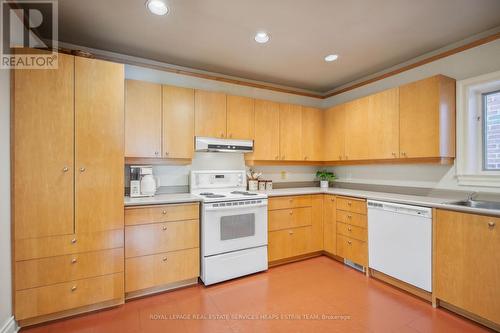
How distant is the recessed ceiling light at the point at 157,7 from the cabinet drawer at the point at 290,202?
2297 mm

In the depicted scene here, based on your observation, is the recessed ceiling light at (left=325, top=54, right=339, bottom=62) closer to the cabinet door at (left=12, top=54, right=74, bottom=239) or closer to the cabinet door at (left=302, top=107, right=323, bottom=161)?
the cabinet door at (left=302, top=107, right=323, bottom=161)

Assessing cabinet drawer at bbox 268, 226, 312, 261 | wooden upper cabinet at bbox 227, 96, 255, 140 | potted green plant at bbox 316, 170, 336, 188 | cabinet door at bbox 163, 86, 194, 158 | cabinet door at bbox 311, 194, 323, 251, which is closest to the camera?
cabinet door at bbox 163, 86, 194, 158

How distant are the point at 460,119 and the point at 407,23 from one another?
119cm

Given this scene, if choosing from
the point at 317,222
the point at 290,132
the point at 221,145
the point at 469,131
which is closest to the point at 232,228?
the point at 221,145

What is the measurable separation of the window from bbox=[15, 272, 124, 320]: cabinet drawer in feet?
12.6

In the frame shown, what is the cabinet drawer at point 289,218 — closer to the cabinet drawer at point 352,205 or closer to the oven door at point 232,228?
the oven door at point 232,228

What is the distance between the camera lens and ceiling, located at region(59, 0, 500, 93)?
1962mm

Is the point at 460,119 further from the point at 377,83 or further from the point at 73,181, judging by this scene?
the point at 73,181

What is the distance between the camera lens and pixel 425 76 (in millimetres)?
2814

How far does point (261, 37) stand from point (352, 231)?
8.37 ft

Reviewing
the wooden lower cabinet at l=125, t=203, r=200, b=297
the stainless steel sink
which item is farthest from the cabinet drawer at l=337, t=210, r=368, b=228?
the wooden lower cabinet at l=125, t=203, r=200, b=297

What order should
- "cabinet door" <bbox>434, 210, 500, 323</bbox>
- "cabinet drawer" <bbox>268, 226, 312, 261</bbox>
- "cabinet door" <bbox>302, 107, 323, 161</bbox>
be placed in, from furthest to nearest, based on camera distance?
"cabinet door" <bbox>302, 107, 323, 161</bbox>, "cabinet drawer" <bbox>268, 226, 312, 261</bbox>, "cabinet door" <bbox>434, 210, 500, 323</bbox>

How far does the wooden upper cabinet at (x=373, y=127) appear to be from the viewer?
2.85 m

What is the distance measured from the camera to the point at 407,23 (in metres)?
2.19
